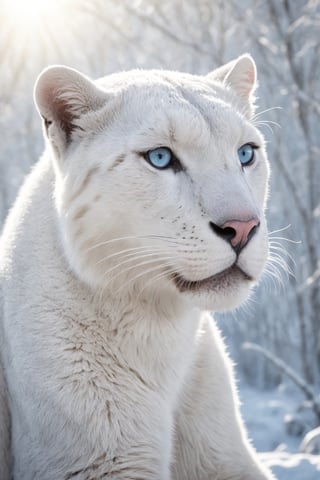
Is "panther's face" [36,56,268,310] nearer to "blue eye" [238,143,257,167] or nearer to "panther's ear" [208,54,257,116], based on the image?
"blue eye" [238,143,257,167]

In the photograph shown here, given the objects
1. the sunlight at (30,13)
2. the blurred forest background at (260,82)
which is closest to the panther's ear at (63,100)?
the blurred forest background at (260,82)

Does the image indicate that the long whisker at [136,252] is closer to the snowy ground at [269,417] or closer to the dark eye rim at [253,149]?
the dark eye rim at [253,149]

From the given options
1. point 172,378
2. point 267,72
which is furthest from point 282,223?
point 172,378

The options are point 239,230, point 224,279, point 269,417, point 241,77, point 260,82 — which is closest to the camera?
point 239,230

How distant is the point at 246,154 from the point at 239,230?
49 centimetres

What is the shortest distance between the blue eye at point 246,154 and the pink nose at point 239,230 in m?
0.40

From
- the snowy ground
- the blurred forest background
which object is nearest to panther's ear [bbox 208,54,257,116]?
the blurred forest background

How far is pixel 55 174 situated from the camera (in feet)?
8.85

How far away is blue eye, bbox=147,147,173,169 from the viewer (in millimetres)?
2408

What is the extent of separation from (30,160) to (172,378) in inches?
271

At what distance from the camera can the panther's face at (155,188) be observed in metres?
2.29

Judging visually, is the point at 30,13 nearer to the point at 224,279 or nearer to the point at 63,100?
the point at 63,100

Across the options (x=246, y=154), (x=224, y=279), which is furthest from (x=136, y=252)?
(x=246, y=154)

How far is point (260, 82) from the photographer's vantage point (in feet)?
26.3
